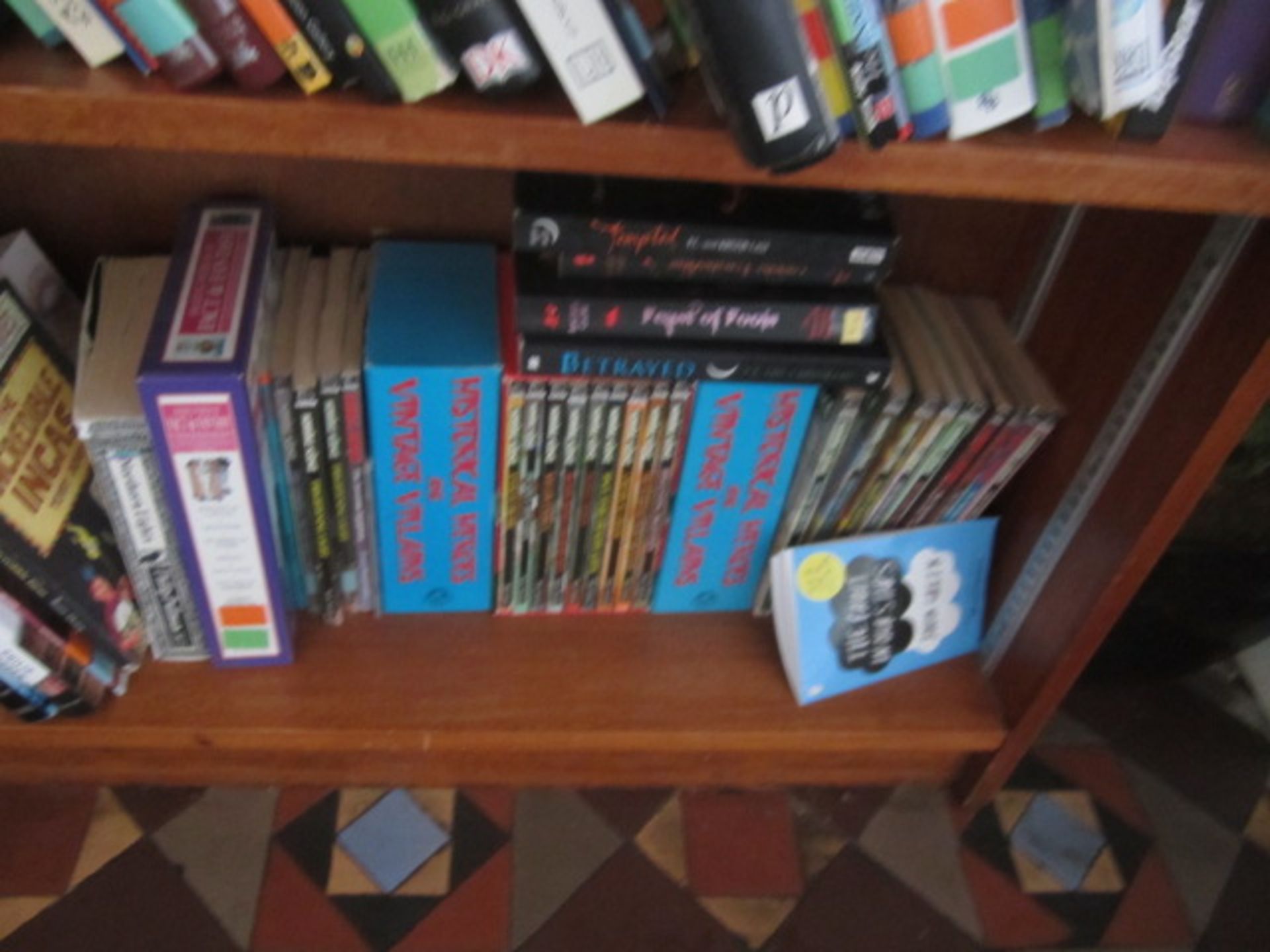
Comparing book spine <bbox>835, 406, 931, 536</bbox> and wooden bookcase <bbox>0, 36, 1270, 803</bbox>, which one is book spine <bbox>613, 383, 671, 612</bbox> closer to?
wooden bookcase <bbox>0, 36, 1270, 803</bbox>

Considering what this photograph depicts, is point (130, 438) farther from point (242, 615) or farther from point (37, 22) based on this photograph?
point (37, 22)

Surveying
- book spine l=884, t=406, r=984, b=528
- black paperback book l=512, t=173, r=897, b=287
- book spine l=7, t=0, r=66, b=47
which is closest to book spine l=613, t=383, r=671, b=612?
black paperback book l=512, t=173, r=897, b=287

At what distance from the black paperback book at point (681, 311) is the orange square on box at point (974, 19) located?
230mm

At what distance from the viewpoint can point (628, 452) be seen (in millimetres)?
821

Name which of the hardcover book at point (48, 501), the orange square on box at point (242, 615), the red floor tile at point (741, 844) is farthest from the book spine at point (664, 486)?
the hardcover book at point (48, 501)

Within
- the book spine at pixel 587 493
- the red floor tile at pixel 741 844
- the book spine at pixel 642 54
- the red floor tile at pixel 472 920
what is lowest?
the red floor tile at pixel 741 844

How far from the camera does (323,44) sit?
1.66 ft

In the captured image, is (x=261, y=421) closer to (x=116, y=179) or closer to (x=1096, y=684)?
(x=116, y=179)

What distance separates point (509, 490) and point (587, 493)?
6 cm

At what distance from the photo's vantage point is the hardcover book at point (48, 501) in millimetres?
720

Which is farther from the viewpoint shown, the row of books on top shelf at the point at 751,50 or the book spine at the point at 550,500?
the book spine at the point at 550,500

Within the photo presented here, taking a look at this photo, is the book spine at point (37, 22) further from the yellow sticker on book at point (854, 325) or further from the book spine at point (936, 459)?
the book spine at point (936, 459)

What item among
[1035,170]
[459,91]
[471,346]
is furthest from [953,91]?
[471,346]

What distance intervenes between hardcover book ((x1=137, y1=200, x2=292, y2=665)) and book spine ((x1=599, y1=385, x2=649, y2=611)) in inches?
10.2
